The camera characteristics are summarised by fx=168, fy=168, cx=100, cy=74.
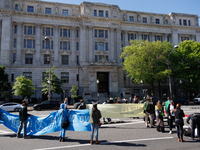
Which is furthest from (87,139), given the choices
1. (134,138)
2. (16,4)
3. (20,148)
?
(16,4)

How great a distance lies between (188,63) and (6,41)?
144 feet

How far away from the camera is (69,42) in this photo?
1789 inches

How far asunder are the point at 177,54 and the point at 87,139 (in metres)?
37.3

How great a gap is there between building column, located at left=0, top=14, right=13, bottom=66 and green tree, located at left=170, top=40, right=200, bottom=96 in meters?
38.9

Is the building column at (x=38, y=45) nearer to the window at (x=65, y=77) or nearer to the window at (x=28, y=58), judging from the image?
the window at (x=28, y=58)

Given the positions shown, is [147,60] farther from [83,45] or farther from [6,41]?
[6,41]

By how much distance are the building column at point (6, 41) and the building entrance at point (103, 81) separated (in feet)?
74.2

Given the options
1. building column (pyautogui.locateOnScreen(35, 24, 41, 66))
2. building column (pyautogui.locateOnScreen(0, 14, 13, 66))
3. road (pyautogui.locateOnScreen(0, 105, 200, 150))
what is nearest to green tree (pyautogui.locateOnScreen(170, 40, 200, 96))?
building column (pyautogui.locateOnScreen(35, 24, 41, 66))

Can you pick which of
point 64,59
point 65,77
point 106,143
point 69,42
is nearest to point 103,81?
point 65,77

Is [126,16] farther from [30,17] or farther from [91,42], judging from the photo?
[30,17]

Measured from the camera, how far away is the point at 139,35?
49500 millimetres

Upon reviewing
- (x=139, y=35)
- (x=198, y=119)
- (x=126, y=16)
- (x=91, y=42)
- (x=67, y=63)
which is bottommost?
(x=198, y=119)

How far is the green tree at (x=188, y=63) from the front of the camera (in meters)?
38.8

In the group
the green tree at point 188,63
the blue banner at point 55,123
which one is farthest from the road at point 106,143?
the green tree at point 188,63
